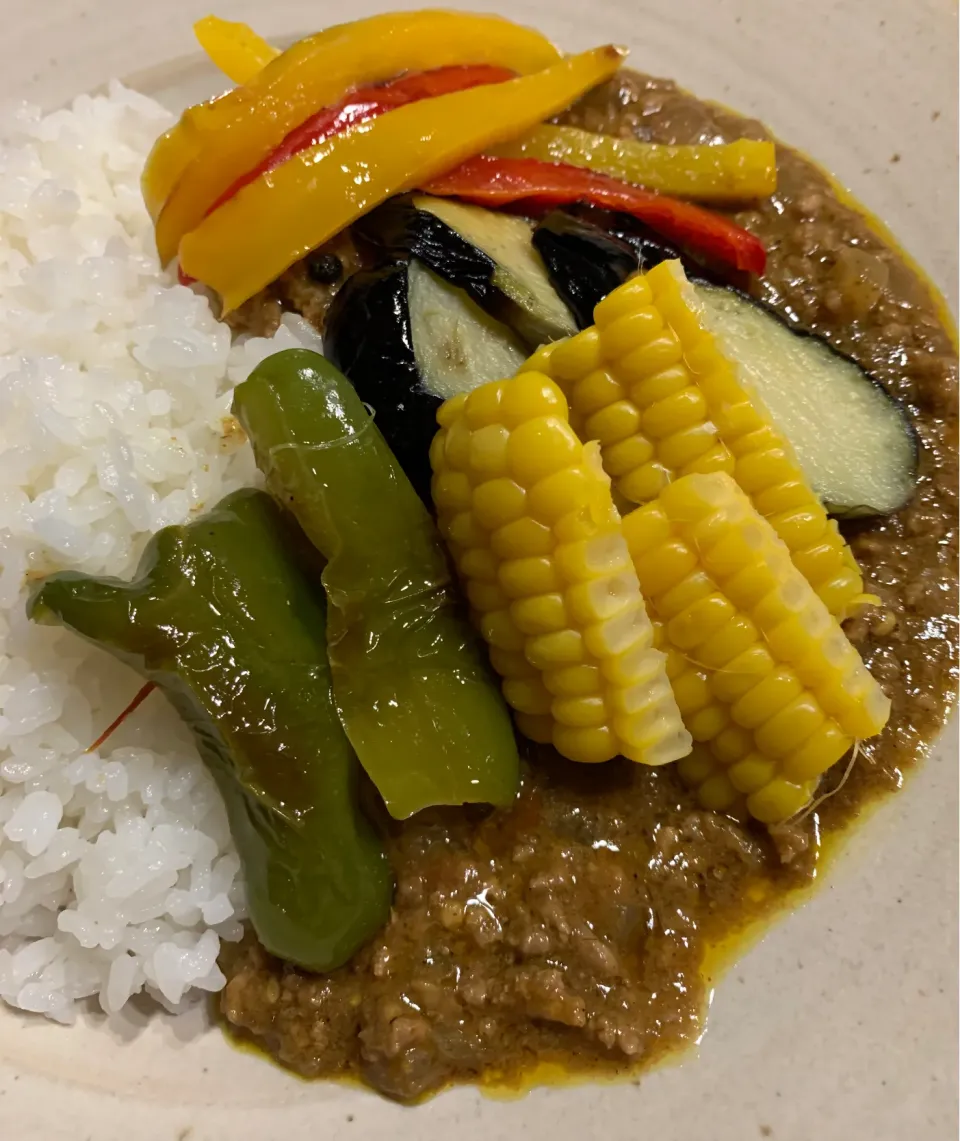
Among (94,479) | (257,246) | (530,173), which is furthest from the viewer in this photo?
(530,173)

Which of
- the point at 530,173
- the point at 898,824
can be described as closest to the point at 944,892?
the point at 898,824

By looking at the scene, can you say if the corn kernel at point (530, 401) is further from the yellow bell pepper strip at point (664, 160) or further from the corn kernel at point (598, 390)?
the yellow bell pepper strip at point (664, 160)

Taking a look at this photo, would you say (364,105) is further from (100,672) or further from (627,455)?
(100,672)

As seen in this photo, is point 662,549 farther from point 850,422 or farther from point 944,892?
point 944,892

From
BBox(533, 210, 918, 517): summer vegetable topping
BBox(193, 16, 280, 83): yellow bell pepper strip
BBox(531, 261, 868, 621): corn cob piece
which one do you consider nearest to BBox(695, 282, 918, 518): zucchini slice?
BBox(533, 210, 918, 517): summer vegetable topping

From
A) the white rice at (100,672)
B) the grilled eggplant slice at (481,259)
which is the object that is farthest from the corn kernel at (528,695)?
the grilled eggplant slice at (481,259)

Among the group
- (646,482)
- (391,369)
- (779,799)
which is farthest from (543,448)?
(779,799)
